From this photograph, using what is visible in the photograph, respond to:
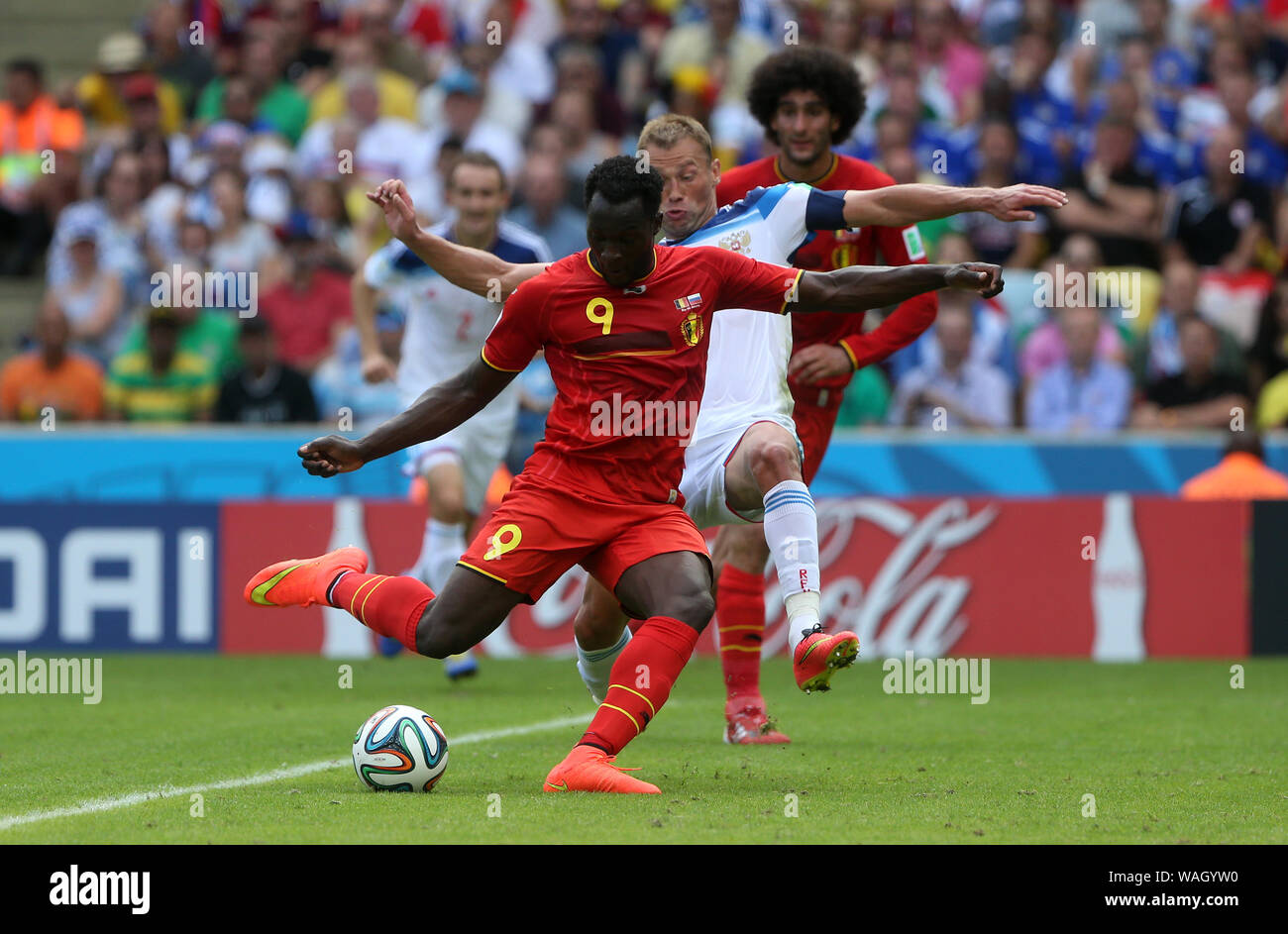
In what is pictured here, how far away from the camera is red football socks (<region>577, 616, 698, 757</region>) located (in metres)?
6.22

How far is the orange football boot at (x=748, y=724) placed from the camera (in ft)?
26.0

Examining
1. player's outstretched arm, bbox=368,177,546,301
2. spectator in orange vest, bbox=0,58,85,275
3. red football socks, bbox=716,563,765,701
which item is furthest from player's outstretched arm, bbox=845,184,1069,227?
spectator in orange vest, bbox=0,58,85,275

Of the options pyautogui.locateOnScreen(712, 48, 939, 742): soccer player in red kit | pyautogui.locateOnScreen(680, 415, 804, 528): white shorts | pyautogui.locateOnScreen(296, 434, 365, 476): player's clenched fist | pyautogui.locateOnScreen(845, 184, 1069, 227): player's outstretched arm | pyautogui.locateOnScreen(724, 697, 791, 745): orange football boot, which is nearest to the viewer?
pyautogui.locateOnScreen(296, 434, 365, 476): player's clenched fist

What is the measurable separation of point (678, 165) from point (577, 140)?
872 cm

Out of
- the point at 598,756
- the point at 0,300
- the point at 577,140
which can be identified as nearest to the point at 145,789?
the point at 598,756

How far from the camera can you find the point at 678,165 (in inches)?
292

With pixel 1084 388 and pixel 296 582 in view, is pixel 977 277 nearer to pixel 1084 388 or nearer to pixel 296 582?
pixel 296 582

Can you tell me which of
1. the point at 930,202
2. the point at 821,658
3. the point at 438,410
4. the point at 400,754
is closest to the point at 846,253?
the point at 930,202

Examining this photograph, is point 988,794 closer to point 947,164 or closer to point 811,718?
point 811,718

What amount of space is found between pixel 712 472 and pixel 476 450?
3624mm

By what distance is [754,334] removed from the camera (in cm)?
777

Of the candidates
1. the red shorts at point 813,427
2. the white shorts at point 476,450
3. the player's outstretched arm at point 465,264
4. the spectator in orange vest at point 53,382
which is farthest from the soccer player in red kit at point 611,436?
the spectator in orange vest at point 53,382

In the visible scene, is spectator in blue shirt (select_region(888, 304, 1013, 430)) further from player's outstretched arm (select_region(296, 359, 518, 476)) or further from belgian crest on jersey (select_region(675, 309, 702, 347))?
player's outstretched arm (select_region(296, 359, 518, 476))

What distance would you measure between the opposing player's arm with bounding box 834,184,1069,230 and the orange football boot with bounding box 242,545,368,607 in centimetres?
233
